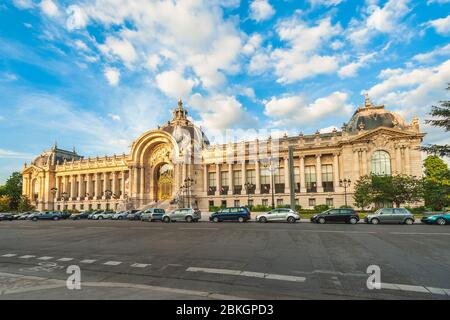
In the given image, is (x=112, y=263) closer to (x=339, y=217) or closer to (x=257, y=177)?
(x=339, y=217)

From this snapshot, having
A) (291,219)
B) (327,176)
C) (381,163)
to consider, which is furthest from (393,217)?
(327,176)

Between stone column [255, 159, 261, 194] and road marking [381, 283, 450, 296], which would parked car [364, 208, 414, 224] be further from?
stone column [255, 159, 261, 194]

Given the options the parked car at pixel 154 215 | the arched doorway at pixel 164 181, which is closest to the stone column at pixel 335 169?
the parked car at pixel 154 215

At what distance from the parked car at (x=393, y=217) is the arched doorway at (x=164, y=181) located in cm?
4336

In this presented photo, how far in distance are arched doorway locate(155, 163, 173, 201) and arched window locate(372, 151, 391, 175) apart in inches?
1546

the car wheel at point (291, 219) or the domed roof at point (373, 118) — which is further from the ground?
the domed roof at point (373, 118)

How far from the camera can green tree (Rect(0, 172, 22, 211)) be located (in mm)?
80438

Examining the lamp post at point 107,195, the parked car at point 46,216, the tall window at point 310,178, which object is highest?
the tall window at point 310,178

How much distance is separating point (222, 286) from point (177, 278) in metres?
1.50

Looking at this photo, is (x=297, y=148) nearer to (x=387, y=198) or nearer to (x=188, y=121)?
(x=387, y=198)

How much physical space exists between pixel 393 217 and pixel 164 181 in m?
47.0

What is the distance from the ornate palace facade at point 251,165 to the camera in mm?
47312

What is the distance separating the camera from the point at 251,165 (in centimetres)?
5784

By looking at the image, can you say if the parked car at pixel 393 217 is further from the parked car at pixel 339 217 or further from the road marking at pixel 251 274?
the road marking at pixel 251 274
